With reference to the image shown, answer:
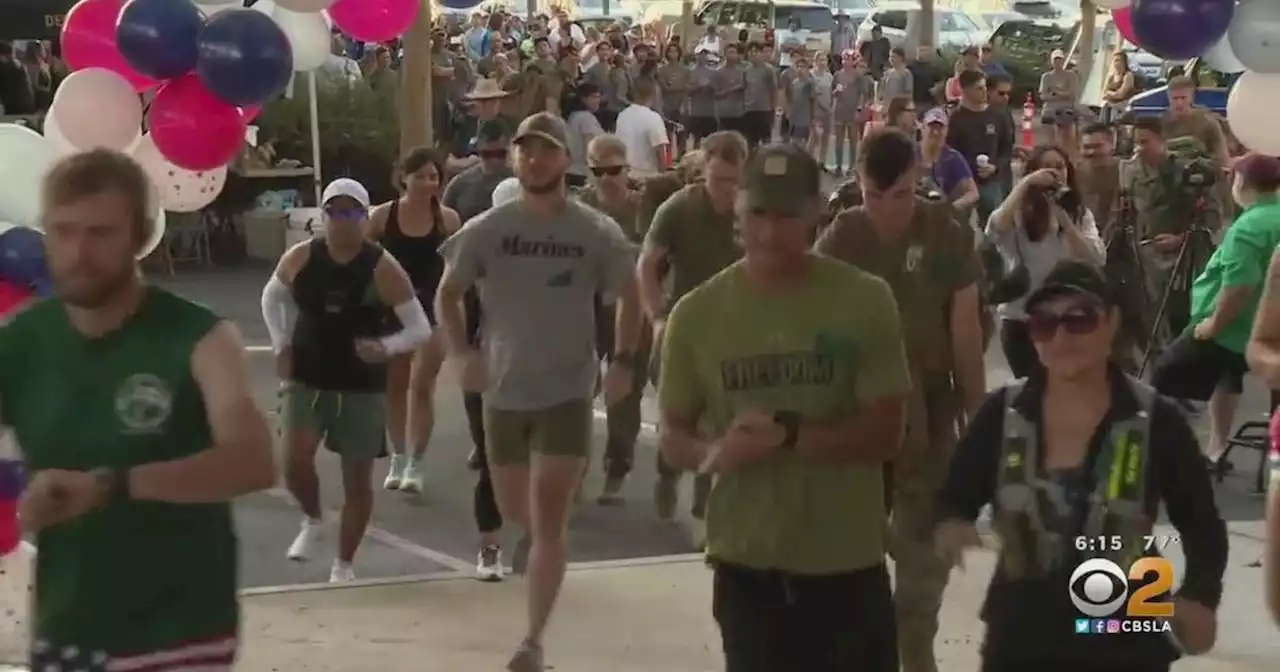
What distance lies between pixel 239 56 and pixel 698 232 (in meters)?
2.05

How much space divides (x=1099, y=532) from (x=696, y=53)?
19367 millimetres

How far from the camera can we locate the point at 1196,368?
7.24 m

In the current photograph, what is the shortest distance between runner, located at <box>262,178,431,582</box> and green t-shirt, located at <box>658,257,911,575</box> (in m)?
2.86

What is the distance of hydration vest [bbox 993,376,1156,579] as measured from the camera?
3105 mm

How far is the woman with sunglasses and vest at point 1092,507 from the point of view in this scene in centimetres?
312

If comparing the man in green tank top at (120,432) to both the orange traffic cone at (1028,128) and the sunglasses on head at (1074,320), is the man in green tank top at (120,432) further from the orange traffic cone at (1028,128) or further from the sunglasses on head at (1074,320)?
the orange traffic cone at (1028,128)

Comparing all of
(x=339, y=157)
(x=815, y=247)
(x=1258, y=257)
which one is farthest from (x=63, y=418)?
(x=339, y=157)

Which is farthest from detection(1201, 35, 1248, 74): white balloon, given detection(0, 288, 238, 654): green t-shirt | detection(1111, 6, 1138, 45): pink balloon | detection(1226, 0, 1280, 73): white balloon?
detection(0, 288, 238, 654): green t-shirt

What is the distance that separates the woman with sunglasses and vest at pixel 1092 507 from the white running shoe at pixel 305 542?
4.09 metres

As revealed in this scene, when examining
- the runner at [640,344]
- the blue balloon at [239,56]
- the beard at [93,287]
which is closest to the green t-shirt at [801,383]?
the beard at [93,287]

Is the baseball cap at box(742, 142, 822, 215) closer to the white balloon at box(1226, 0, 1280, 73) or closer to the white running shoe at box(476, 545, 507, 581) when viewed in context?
the white balloon at box(1226, 0, 1280, 73)

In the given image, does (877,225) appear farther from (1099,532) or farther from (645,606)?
(645,606)

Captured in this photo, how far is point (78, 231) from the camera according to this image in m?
2.81

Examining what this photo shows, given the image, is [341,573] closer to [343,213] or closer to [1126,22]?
[343,213]
